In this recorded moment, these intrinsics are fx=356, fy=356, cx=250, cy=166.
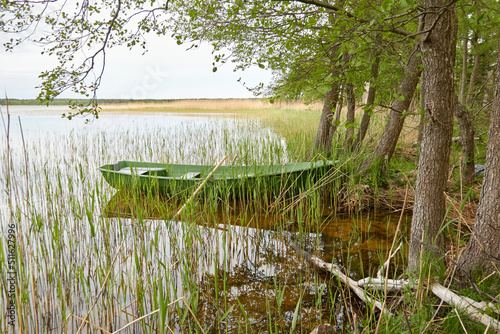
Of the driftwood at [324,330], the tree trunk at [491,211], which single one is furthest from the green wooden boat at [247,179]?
the driftwood at [324,330]

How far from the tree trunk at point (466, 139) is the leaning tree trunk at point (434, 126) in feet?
7.25

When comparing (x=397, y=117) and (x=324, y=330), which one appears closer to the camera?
(x=324, y=330)

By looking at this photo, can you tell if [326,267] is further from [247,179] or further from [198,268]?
[247,179]

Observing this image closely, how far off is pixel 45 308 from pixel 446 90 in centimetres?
310

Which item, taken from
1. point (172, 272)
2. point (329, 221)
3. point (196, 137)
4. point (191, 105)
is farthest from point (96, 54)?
point (191, 105)

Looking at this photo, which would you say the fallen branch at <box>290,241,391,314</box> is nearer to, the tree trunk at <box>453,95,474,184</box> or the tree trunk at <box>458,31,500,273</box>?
the tree trunk at <box>458,31,500,273</box>

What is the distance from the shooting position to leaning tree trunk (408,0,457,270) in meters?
2.45

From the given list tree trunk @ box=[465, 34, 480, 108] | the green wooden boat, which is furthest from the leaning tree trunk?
tree trunk @ box=[465, 34, 480, 108]

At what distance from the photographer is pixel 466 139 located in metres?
4.50

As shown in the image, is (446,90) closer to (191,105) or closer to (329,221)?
(329,221)

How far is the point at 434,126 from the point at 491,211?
→ 28.3 inches

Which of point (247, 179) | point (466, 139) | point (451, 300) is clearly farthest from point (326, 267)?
point (466, 139)

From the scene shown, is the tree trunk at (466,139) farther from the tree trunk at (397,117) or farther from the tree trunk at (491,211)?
the tree trunk at (491,211)

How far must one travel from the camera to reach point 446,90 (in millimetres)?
2482
